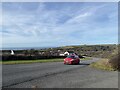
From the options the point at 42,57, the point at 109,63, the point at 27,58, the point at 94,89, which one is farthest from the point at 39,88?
the point at 42,57

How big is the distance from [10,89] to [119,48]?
53.6 ft

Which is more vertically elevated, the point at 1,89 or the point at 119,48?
the point at 119,48

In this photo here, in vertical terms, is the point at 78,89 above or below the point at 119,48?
below

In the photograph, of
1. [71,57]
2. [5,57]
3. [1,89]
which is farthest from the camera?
[5,57]

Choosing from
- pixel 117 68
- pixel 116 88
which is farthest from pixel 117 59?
pixel 116 88

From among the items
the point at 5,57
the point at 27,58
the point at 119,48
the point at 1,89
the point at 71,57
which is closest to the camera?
the point at 1,89

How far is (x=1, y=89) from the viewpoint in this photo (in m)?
11.3

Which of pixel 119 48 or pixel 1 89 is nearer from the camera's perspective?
pixel 1 89

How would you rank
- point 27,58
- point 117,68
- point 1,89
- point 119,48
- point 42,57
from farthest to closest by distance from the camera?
point 42,57
point 27,58
point 119,48
point 117,68
point 1,89

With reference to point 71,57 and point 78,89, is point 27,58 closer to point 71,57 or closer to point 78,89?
point 71,57

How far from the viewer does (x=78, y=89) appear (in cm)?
1144

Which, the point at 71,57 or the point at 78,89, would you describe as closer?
the point at 78,89

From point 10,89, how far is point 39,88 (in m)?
1.35

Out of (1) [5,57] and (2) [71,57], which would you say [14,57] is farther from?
(2) [71,57]
